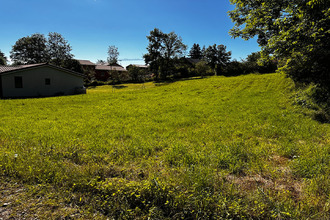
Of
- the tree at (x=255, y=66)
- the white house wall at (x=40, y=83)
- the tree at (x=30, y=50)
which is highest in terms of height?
the tree at (x=30, y=50)

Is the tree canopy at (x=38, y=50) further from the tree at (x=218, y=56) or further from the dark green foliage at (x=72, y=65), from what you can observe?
the tree at (x=218, y=56)

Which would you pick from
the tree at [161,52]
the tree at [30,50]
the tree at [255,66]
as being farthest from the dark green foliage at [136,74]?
the tree at [30,50]

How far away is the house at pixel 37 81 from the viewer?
17969 mm

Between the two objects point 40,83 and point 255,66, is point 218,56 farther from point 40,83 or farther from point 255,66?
point 40,83

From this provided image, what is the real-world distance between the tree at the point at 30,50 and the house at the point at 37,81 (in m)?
38.6

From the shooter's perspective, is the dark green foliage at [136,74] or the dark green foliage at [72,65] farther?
the dark green foliage at [136,74]

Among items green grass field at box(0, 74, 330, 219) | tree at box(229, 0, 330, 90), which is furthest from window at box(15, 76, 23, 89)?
tree at box(229, 0, 330, 90)

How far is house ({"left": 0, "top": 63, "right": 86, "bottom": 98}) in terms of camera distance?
17969mm

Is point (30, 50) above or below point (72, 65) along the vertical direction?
above

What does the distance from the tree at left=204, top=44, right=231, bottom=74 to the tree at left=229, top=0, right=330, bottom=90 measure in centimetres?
2572

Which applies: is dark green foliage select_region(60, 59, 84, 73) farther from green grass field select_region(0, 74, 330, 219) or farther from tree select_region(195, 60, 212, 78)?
green grass field select_region(0, 74, 330, 219)

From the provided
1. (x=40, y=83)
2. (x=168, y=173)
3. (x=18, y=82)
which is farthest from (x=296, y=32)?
(x=18, y=82)

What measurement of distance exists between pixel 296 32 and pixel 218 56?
101 feet

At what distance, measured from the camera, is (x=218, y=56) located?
35.2 meters
